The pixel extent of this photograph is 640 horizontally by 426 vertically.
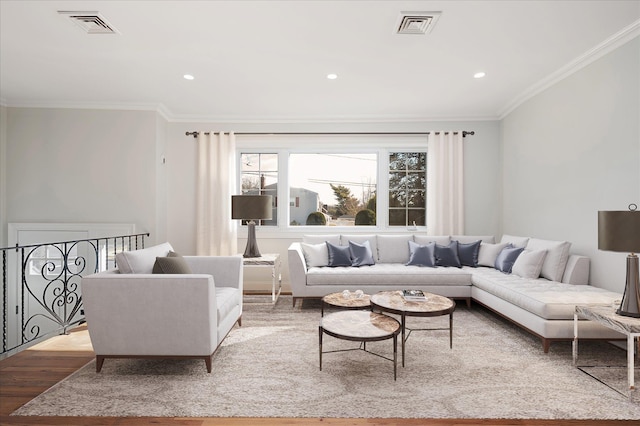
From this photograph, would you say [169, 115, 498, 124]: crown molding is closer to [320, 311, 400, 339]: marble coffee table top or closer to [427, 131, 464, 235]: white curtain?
[427, 131, 464, 235]: white curtain

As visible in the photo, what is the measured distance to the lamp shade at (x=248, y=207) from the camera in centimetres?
483

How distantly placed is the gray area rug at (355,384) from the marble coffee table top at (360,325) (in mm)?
347

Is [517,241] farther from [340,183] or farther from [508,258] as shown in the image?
[340,183]

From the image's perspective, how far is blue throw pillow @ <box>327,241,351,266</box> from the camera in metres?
4.85

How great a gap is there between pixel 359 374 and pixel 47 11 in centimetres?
364

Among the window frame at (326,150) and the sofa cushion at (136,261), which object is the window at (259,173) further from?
the sofa cushion at (136,261)

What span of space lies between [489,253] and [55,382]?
15.6 ft

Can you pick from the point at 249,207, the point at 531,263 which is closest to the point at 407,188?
the point at 531,263

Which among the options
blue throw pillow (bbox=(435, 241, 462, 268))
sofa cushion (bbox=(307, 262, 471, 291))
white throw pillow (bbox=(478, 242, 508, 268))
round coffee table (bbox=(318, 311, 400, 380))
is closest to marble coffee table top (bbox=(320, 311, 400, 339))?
round coffee table (bbox=(318, 311, 400, 380))

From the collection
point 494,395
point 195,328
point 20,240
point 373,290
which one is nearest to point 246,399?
point 195,328

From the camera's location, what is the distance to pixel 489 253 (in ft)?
15.8

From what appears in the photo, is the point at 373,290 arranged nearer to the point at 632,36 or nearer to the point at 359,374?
the point at 359,374

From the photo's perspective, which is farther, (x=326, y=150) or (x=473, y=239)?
(x=326, y=150)

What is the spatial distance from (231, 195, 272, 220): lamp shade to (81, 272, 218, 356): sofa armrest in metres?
2.25
